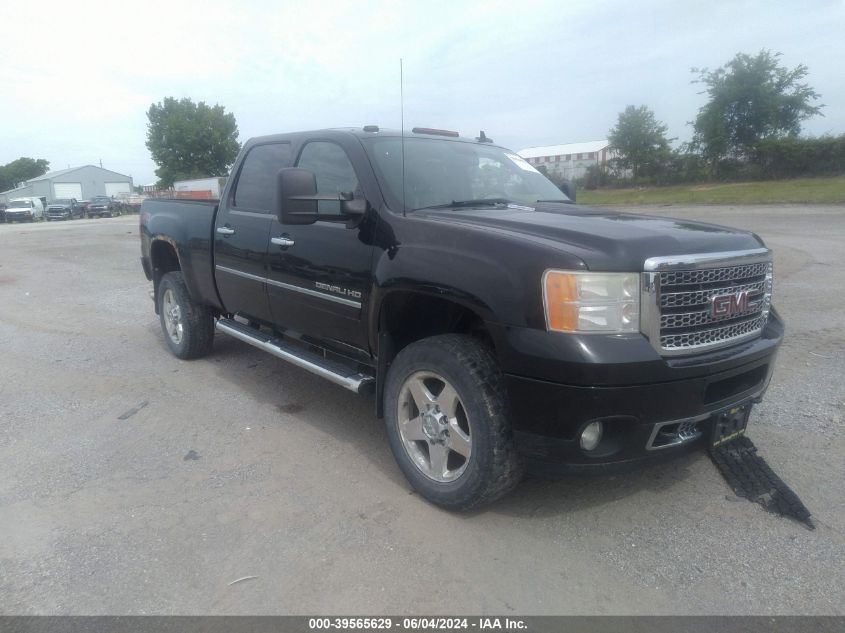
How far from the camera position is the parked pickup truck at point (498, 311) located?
108 inches

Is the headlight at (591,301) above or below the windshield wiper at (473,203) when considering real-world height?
below

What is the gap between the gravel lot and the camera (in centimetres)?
268

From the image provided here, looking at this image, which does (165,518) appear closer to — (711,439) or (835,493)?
(711,439)

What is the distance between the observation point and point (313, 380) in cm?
548

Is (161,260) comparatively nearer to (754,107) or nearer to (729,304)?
(729,304)

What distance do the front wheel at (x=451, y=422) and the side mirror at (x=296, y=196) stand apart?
958mm

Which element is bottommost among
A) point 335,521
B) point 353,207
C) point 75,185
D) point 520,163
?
point 335,521

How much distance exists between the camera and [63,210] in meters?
44.8

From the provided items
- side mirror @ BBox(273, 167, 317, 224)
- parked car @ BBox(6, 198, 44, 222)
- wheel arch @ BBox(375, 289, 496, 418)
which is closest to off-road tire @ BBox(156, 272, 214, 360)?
side mirror @ BBox(273, 167, 317, 224)

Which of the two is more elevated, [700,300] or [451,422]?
[700,300]

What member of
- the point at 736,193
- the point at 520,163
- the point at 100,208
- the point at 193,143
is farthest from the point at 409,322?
the point at 193,143

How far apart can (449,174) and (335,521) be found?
86.8 inches

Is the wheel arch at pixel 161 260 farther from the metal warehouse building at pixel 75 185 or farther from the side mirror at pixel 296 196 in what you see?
the metal warehouse building at pixel 75 185

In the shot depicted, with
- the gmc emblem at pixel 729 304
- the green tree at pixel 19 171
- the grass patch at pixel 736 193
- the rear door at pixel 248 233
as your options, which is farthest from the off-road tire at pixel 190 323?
the green tree at pixel 19 171
